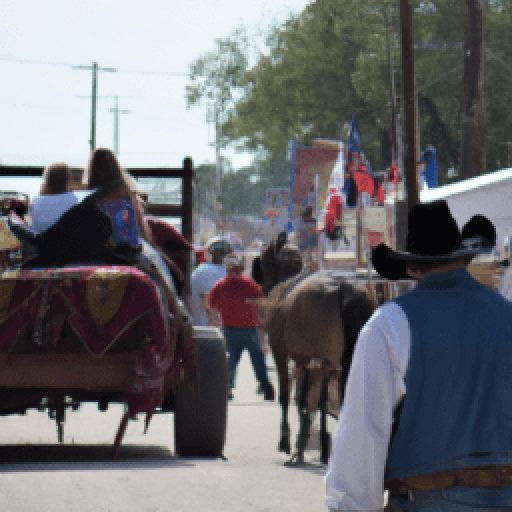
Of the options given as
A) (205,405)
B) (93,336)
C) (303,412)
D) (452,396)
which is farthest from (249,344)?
(452,396)

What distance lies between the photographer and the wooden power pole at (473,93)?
31.9 m

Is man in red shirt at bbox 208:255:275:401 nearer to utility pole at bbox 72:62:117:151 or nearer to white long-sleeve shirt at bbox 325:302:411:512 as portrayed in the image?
white long-sleeve shirt at bbox 325:302:411:512

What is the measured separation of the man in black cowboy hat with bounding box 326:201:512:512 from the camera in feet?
15.6

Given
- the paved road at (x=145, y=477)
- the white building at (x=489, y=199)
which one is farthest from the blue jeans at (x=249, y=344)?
the paved road at (x=145, y=477)

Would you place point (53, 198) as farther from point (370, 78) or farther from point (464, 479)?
point (370, 78)

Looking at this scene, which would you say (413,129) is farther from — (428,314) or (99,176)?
(428,314)

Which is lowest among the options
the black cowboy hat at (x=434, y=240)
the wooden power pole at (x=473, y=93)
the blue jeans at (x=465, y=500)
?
the blue jeans at (x=465, y=500)

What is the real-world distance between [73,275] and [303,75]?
53.4 metres

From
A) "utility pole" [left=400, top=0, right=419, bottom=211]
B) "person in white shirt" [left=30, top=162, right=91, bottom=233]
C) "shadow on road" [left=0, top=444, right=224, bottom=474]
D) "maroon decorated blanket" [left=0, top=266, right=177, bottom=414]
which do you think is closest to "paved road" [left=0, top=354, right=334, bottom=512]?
"shadow on road" [left=0, top=444, right=224, bottom=474]

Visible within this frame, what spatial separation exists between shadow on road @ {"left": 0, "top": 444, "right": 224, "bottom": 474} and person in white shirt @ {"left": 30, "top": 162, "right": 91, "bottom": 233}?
164 cm

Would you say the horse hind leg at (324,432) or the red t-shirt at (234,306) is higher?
the red t-shirt at (234,306)

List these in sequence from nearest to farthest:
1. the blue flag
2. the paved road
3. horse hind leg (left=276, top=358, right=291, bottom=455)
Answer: the paved road < horse hind leg (left=276, top=358, right=291, bottom=455) < the blue flag

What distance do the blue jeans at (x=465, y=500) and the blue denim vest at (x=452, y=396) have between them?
0.08 metres

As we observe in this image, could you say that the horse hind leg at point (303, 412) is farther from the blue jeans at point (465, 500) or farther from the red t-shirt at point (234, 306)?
the blue jeans at point (465, 500)
